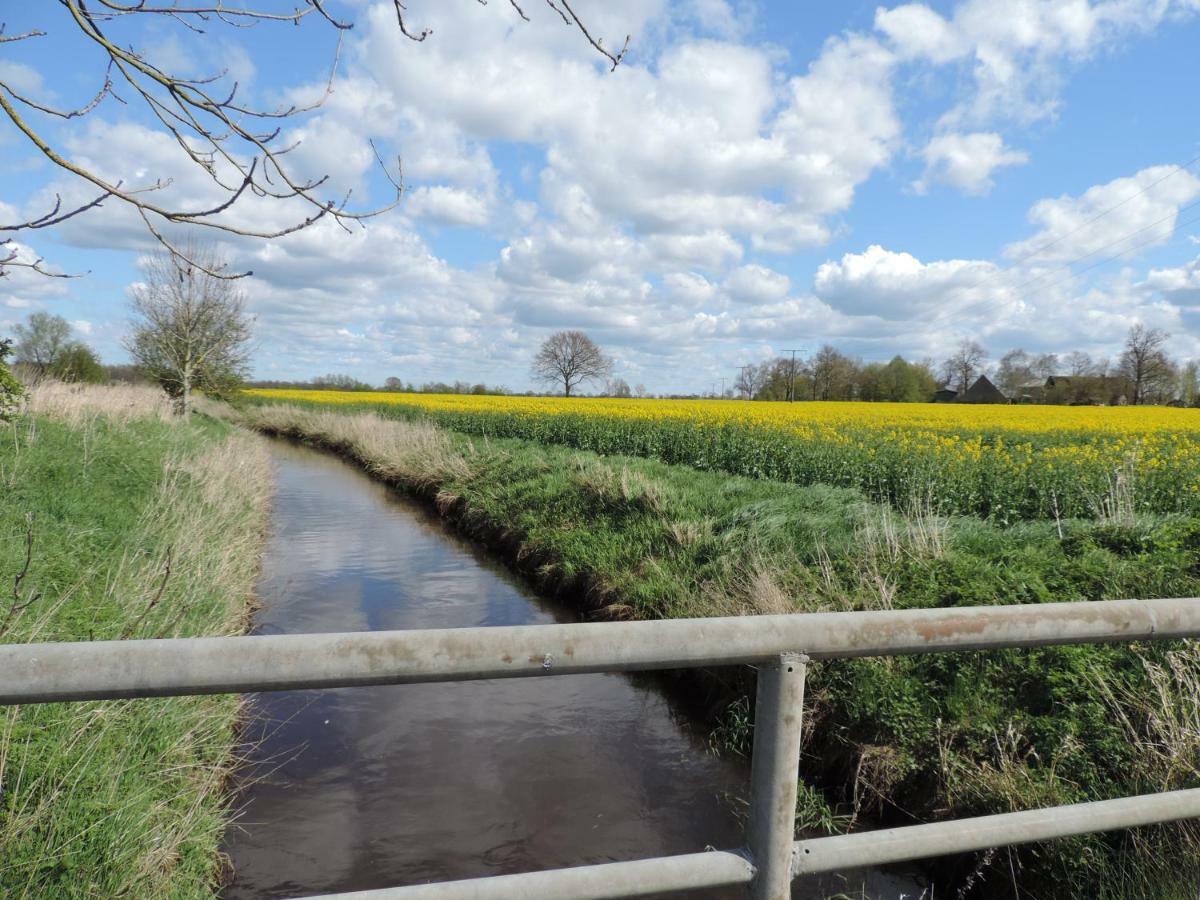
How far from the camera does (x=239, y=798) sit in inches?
199

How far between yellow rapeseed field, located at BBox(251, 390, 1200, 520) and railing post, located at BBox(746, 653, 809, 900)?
6.94 m

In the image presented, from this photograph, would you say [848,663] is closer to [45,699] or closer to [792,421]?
[45,699]

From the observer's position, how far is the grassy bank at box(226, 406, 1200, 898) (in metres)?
3.93

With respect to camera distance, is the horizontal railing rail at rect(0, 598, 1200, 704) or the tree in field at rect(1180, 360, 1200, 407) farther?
the tree in field at rect(1180, 360, 1200, 407)

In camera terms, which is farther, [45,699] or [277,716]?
[277,716]

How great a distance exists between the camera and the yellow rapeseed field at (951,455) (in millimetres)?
8969

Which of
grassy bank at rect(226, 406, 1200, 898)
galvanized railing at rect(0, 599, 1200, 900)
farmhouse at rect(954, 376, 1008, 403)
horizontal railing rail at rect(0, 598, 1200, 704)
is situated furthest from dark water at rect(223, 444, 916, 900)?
farmhouse at rect(954, 376, 1008, 403)

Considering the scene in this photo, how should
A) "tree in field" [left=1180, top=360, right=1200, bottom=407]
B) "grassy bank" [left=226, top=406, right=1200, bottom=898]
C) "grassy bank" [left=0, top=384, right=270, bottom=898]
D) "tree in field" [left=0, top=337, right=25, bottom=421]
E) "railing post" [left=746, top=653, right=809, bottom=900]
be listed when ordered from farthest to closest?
"tree in field" [left=1180, top=360, right=1200, bottom=407], "tree in field" [left=0, top=337, right=25, bottom=421], "grassy bank" [left=226, top=406, right=1200, bottom=898], "grassy bank" [left=0, top=384, right=270, bottom=898], "railing post" [left=746, top=653, right=809, bottom=900]

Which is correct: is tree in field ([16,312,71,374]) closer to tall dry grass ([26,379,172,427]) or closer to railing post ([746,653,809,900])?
tall dry grass ([26,379,172,427])

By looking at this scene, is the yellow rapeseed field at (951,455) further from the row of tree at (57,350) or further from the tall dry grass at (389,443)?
the row of tree at (57,350)

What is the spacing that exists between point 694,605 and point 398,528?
8.80 m

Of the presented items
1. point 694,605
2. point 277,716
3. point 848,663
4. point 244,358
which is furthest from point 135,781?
point 244,358

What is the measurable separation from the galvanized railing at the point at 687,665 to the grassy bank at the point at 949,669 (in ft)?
5.42

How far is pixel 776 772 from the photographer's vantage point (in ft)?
4.35
